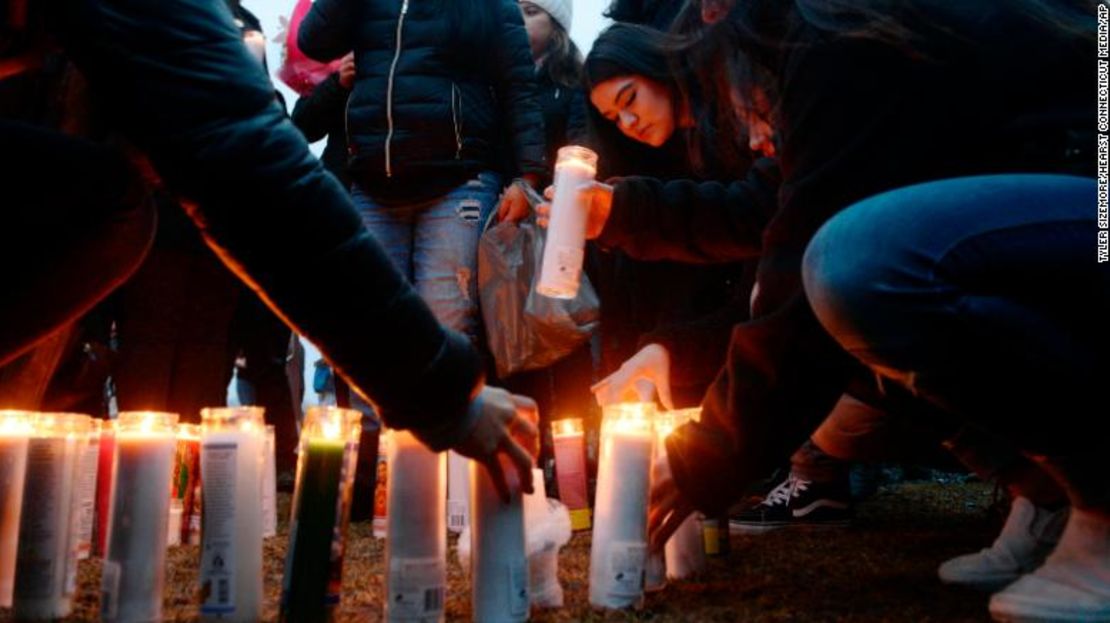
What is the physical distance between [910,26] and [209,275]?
1788 millimetres

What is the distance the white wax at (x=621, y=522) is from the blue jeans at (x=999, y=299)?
0.35m

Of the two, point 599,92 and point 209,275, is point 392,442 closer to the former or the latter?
point 599,92

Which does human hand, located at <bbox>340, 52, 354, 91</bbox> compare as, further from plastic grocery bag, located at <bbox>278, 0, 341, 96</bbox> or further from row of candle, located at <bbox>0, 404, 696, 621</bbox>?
row of candle, located at <bbox>0, 404, 696, 621</bbox>

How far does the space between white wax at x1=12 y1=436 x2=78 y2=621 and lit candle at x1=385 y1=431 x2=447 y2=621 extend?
45 cm

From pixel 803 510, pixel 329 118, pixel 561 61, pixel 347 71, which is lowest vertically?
pixel 803 510

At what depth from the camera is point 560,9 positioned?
3.16m

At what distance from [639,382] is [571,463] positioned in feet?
→ 0.83

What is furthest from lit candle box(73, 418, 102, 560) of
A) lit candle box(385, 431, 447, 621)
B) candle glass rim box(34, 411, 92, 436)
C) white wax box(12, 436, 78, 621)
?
lit candle box(385, 431, 447, 621)

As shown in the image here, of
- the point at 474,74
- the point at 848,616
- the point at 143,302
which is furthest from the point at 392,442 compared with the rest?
the point at 474,74

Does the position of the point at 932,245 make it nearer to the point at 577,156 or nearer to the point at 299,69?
the point at 577,156

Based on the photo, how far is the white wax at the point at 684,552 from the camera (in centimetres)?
154

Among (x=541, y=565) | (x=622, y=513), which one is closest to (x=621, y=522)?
(x=622, y=513)

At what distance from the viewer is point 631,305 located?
8.63 feet

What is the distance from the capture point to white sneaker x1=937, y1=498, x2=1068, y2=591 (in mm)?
1438
